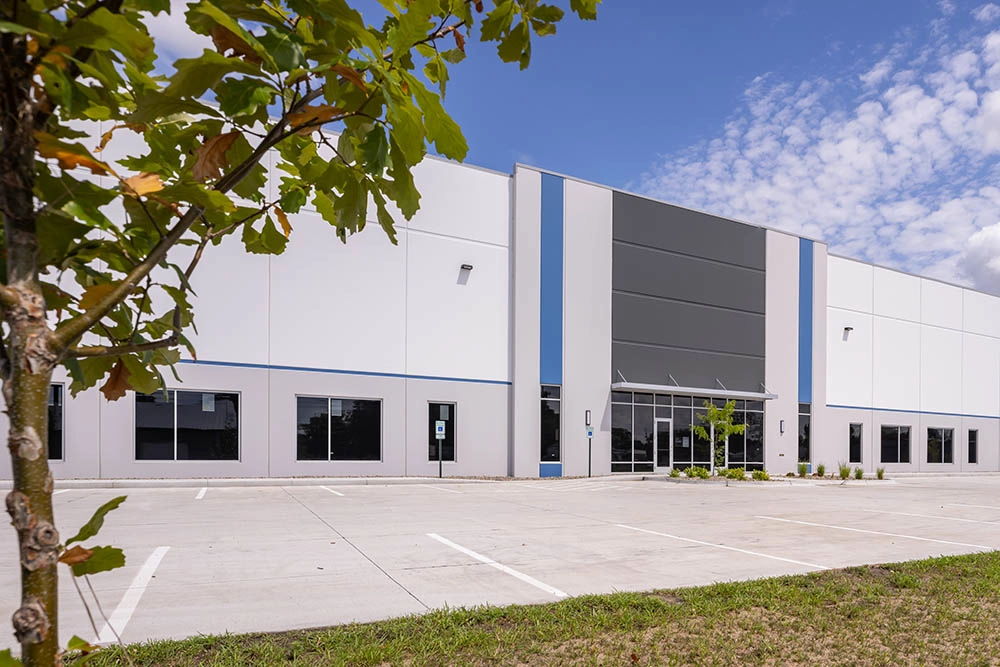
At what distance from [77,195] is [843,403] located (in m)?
40.4

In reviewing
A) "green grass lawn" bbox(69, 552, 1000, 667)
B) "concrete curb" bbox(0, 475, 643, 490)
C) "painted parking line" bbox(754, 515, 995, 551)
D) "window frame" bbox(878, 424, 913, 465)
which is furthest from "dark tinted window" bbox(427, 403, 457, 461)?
"window frame" bbox(878, 424, 913, 465)

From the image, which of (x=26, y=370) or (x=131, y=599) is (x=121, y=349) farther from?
(x=131, y=599)

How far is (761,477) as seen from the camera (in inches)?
1120

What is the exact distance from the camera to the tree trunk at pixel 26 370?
1.19 metres

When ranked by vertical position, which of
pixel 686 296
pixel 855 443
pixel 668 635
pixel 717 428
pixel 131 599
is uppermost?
pixel 686 296

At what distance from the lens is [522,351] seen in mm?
26641

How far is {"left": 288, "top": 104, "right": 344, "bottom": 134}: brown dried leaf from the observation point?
58.8 inches

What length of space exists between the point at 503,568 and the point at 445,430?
1680 centimetres

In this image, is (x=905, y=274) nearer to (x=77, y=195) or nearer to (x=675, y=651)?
(x=675, y=651)

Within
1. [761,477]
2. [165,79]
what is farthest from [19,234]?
[761,477]

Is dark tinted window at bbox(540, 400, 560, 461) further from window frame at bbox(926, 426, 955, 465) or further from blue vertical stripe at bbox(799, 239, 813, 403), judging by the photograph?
window frame at bbox(926, 426, 955, 465)

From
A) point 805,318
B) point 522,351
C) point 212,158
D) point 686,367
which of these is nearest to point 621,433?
point 686,367

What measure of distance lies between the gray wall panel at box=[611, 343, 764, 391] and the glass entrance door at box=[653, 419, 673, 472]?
75.2 inches

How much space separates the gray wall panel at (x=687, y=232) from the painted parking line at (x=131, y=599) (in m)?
24.2
